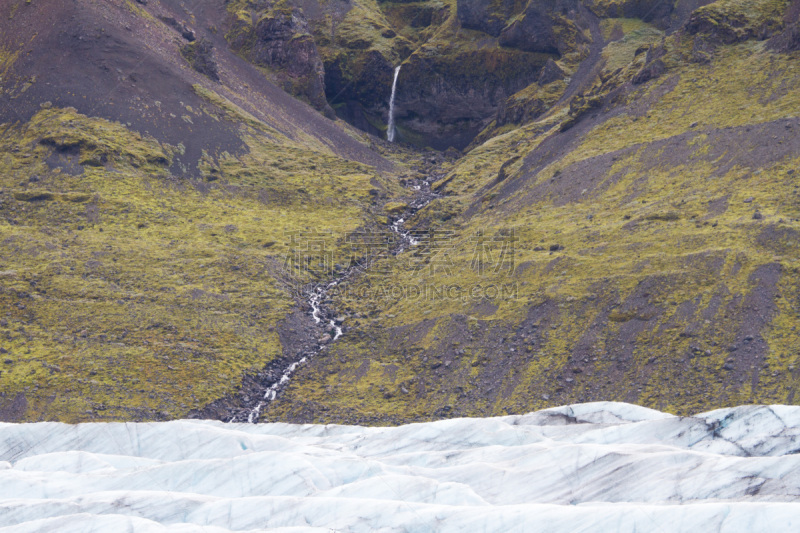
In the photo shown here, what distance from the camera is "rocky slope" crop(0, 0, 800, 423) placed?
1987 inches

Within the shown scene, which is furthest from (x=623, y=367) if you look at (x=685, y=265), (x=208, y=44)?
(x=208, y=44)

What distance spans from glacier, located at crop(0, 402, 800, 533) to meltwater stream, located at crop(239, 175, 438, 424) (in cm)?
1794

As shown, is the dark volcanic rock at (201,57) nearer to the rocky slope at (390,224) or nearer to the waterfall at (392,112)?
the rocky slope at (390,224)

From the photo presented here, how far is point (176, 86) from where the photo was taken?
10244 centimetres

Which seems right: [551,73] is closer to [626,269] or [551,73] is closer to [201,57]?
[201,57]

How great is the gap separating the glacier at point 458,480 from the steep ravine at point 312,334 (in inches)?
627

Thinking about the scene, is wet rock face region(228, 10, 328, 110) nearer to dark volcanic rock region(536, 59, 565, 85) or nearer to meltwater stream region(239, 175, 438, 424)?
meltwater stream region(239, 175, 438, 424)

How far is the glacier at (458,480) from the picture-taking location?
76.0ft

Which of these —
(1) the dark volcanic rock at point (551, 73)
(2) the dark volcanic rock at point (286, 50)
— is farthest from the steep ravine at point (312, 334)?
(2) the dark volcanic rock at point (286, 50)

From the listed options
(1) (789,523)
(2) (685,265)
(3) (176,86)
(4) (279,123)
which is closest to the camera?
(1) (789,523)

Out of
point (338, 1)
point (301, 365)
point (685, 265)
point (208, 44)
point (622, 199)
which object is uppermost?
point (338, 1)

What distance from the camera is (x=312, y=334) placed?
6444 cm

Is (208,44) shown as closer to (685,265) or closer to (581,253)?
(581,253)

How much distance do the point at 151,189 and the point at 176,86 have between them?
2266 centimetres
